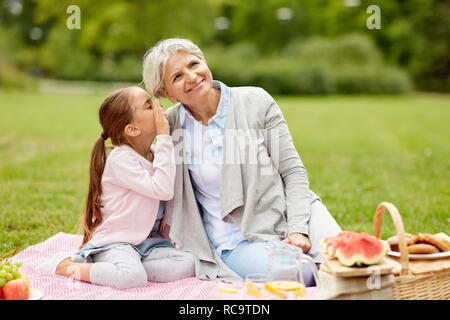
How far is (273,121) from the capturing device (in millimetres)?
3445

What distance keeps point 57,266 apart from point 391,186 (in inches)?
189

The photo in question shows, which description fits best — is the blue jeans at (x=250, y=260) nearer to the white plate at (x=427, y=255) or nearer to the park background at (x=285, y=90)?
the white plate at (x=427, y=255)

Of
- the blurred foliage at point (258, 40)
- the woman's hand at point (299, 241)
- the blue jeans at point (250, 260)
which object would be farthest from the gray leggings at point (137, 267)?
the blurred foliage at point (258, 40)

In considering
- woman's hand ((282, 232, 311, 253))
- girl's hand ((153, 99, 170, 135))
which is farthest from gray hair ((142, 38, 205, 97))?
woman's hand ((282, 232, 311, 253))

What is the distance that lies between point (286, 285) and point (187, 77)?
56.4 inches

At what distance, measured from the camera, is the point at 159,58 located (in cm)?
331

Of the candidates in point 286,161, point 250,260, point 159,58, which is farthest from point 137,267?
point 159,58

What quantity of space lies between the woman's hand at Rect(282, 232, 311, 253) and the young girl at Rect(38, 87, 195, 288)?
0.69 meters

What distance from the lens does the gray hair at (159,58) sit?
331cm

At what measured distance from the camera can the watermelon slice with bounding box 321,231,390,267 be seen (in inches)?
96.5

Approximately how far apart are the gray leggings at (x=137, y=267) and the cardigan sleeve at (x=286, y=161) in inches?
30.9

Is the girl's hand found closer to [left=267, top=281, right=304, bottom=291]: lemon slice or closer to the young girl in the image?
the young girl

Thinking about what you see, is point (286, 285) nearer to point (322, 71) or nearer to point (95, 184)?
point (95, 184)
